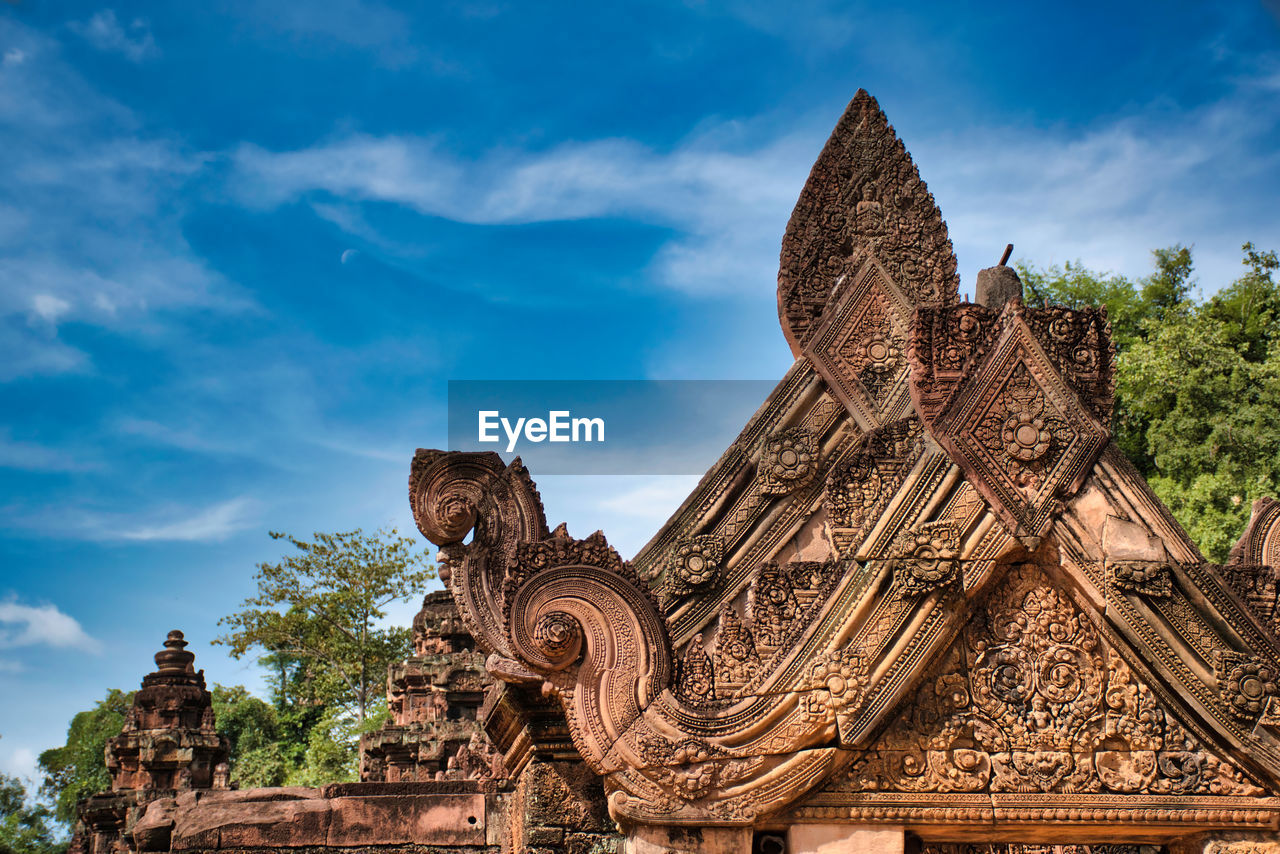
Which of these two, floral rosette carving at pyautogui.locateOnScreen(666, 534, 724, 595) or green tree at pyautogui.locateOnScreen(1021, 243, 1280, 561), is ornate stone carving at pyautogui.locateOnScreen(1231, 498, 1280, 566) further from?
green tree at pyautogui.locateOnScreen(1021, 243, 1280, 561)

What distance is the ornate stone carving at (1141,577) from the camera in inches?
167

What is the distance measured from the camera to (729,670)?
443 cm

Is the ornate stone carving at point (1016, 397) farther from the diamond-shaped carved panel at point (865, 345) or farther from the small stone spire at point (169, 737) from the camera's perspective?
the small stone spire at point (169, 737)

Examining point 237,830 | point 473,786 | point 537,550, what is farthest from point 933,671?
point 237,830

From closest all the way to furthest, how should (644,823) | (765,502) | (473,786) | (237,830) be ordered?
(644,823), (237,830), (473,786), (765,502)

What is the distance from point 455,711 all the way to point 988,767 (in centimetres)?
1195

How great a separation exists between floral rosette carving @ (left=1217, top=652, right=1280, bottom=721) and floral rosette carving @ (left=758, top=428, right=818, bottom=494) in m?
3.63

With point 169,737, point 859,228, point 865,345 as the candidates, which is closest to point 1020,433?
point 865,345

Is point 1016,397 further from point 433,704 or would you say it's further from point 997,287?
point 433,704

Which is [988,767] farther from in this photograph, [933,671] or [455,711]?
[455,711]

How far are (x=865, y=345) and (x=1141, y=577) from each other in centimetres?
399

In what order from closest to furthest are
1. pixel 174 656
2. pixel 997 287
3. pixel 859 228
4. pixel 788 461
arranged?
pixel 997 287 → pixel 788 461 → pixel 859 228 → pixel 174 656

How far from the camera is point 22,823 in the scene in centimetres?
5141

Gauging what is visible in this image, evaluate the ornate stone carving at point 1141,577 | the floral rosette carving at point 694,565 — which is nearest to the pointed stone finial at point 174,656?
the floral rosette carving at point 694,565
